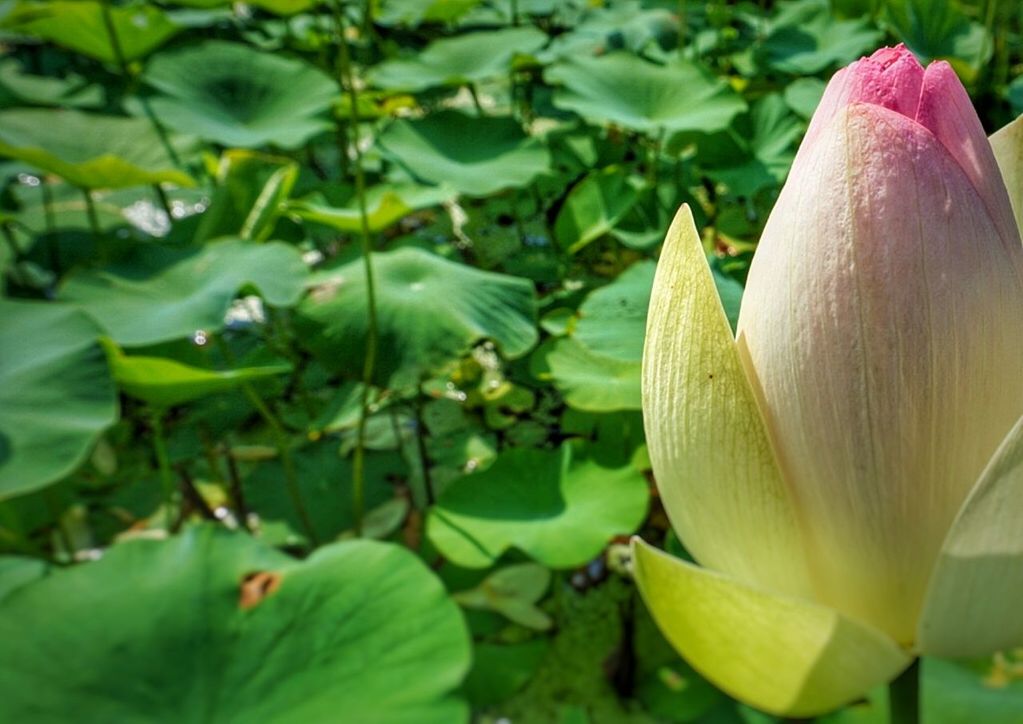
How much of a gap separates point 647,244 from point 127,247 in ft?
2.27

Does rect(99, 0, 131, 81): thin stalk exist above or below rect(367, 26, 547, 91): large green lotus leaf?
Result: above

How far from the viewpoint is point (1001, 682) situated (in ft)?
2.21

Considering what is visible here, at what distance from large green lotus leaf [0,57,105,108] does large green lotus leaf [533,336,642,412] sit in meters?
1.23

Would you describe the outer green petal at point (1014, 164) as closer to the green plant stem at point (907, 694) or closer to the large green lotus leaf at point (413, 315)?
the green plant stem at point (907, 694)

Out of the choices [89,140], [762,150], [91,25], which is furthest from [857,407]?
[91,25]

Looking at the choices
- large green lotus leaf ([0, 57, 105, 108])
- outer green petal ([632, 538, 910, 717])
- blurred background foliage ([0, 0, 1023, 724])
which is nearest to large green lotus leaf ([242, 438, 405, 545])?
blurred background foliage ([0, 0, 1023, 724])

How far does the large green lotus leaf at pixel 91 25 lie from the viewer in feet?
4.73

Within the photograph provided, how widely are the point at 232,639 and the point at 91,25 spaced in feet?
4.41

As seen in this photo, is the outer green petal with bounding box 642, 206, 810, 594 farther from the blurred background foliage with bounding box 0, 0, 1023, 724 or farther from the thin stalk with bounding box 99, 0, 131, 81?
the thin stalk with bounding box 99, 0, 131, 81

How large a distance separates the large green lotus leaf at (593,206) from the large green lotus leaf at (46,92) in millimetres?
1078

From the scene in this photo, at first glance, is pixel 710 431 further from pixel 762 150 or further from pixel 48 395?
pixel 762 150

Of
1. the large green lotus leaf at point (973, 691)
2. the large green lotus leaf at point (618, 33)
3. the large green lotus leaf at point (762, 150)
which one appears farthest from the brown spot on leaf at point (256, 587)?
the large green lotus leaf at point (618, 33)

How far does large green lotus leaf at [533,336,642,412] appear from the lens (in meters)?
0.87

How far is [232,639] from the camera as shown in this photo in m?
0.56
